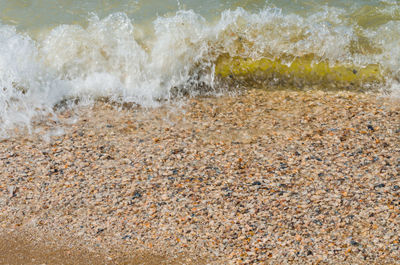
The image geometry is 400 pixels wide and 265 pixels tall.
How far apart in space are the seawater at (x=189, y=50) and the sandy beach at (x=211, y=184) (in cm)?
37

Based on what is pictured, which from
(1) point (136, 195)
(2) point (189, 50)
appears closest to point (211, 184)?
(1) point (136, 195)

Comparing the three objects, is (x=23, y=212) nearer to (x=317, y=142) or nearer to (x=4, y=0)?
(x=317, y=142)

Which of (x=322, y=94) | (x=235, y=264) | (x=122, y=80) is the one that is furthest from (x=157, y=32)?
(x=235, y=264)

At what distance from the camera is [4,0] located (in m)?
6.16

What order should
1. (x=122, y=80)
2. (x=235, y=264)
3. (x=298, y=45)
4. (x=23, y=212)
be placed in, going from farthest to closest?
(x=298, y=45) → (x=122, y=80) → (x=23, y=212) → (x=235, y=264)

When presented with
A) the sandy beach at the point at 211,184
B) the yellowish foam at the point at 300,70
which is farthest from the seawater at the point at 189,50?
the sandy beach at the point at 211,184

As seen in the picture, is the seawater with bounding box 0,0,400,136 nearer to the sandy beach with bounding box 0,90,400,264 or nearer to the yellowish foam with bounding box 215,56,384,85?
the yellowish foam with bounding box 215,56,384,85

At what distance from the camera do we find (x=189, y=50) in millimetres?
5367

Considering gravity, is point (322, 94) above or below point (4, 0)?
below

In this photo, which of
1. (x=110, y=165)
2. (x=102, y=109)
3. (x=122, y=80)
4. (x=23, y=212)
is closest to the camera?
(x=23, y=212)

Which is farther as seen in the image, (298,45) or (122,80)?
(298,45)

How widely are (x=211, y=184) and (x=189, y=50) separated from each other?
2129 mm

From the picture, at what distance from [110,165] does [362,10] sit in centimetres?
357

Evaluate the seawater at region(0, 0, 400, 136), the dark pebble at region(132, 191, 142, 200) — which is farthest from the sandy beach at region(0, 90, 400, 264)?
the seawater at region(0, 0, 400, 136)
